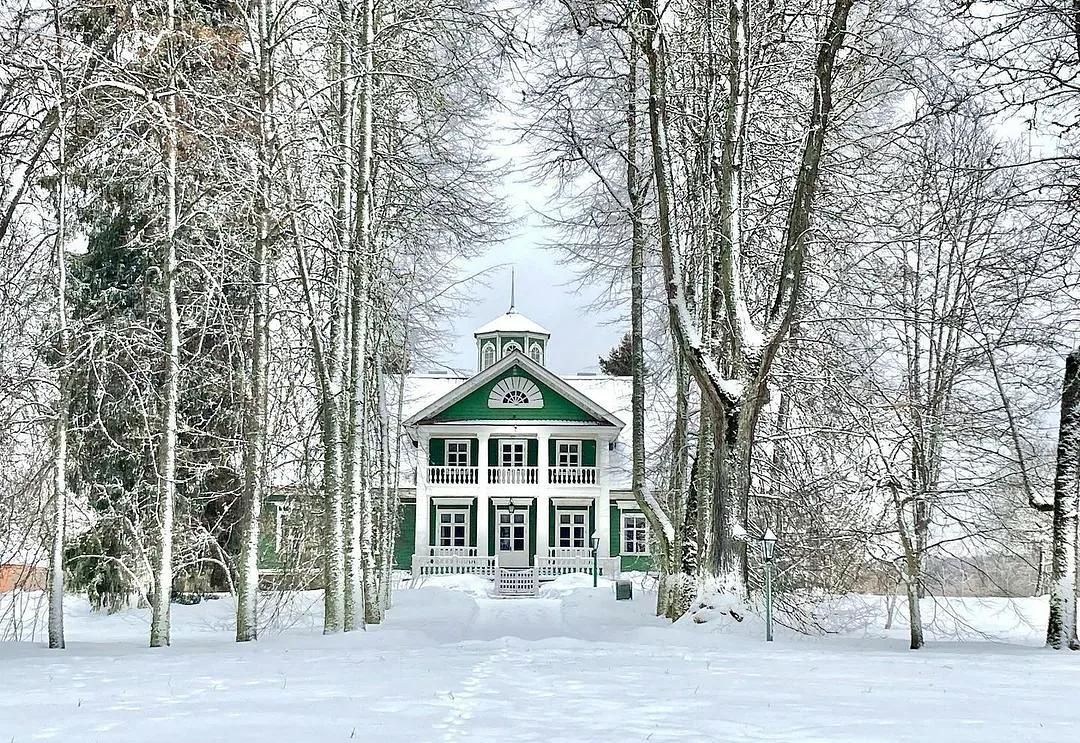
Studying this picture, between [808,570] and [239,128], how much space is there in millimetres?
10657

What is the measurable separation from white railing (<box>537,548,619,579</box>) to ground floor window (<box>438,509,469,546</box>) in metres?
3.32

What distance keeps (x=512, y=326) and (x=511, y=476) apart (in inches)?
345

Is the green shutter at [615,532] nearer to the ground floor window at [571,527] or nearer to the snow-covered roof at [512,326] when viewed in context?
the ground floor window at [571,527]

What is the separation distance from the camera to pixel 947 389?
16.1m

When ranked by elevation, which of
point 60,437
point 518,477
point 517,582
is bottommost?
point 517,582

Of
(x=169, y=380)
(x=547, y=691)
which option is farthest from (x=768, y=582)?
(x=169, y=380)

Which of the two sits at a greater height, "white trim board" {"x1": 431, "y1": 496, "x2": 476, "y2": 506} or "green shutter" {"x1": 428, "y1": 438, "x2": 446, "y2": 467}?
"green shutter" {"x1": 428, "y1": 438, "x2": 446, "y2": 467}

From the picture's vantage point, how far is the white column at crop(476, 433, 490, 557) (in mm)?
36684

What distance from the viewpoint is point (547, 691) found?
23.3 feet

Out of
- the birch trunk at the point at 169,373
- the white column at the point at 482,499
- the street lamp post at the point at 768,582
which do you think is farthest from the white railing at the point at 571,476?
the birch trunk at the point at 169,373

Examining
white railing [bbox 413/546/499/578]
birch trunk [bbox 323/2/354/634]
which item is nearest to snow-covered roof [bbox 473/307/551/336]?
white railing [bbox 413/546/499/578]

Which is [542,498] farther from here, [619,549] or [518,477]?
[619,549]

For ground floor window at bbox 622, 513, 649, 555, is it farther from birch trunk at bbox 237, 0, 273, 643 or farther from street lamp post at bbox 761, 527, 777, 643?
birch trunk at bbox 237, 0, 273, 643

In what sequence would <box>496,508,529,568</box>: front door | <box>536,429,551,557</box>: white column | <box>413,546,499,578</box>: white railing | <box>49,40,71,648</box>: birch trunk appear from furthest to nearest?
<box>496,508,529,568</box>: front door
<box>536,429,551,557</box>: white column
<box>413,546,499,578</box>: white railing
<box>49,40,71,648</box>: birch trunk
